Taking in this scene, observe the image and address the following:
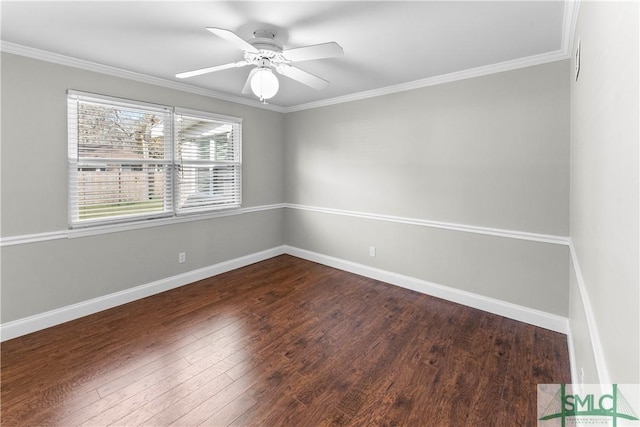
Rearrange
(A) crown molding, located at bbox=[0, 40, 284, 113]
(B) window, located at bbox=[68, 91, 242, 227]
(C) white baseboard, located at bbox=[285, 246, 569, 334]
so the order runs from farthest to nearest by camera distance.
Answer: (B) window, located at bbox=[68, 91, 242, 227] < (C) white baseboard, located at bbox=[285, 246, 569, 334] < (A) crown molding, located at bbox=[0, 40, 284, 113]

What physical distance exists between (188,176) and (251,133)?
1204 millimetres

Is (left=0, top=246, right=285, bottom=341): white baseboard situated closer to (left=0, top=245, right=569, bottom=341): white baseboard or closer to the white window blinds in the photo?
(left=0, top=245, right=569, bottom=341): white baseboard

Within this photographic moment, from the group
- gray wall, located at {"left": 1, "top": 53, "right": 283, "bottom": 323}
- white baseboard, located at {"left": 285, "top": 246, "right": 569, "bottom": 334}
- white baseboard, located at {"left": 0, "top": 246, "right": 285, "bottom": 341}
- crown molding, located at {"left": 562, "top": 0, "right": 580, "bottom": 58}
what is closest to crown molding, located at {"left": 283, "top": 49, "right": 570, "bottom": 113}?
crown molding, located at {"left": 562, "top": 0, "right": 580, "bottom": 58}

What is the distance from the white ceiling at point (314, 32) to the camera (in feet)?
6.36

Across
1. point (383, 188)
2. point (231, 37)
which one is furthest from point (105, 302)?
point (383, 188)

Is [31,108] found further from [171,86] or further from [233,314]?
[233,314]

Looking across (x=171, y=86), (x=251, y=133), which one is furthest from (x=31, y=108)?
(x=251, y=133)

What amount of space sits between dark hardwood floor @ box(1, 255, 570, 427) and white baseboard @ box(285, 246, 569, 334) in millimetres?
102

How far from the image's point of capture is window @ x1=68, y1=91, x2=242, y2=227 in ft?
9.75

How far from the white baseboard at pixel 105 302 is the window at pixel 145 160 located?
80cm

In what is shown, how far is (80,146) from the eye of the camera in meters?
2.93

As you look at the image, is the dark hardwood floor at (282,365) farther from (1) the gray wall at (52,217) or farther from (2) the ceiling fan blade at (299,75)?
(2) the ceiling fan blade at (299,75)

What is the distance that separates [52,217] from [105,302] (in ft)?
3.25

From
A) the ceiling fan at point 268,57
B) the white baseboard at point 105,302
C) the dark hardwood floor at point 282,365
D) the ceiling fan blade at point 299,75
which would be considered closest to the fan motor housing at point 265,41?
the ceiling fan at point 268,57
